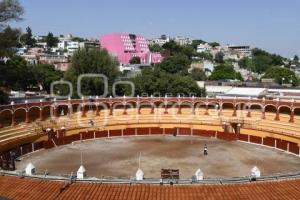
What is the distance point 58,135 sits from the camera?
5194 centimetres

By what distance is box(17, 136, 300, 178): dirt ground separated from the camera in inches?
1524

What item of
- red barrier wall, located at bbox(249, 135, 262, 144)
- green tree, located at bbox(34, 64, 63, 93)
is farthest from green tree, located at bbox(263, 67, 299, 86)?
red barrier wall, located at bbox(249, 135, 262, 144)

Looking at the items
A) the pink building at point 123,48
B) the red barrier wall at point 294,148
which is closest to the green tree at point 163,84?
the red barrier wall at point 294,148

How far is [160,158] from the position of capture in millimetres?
43688

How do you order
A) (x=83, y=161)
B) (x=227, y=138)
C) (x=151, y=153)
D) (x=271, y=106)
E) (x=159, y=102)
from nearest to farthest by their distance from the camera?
1. (x=83, y=161)
2. (x=151, y=153)
3. (x=227, y=138)
4. (x=271, y=106)
5. (x=159, y=102)

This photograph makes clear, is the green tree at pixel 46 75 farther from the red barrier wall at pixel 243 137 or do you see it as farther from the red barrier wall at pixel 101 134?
the red barrier wall at pixel 243 137

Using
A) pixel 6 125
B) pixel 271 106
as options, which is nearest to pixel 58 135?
pixel 6 125

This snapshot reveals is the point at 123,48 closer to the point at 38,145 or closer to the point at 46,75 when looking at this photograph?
the point at 46,75

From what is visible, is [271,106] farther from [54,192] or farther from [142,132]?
[54,192]

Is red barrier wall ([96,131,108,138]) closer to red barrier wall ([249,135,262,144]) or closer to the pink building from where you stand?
red barrier wall ([249,135,262,144])

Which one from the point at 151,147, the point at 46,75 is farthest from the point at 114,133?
the point at 46,75

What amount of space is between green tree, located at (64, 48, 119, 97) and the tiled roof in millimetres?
49635

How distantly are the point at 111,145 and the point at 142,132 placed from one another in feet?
27.4

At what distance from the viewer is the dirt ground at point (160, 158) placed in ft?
127
